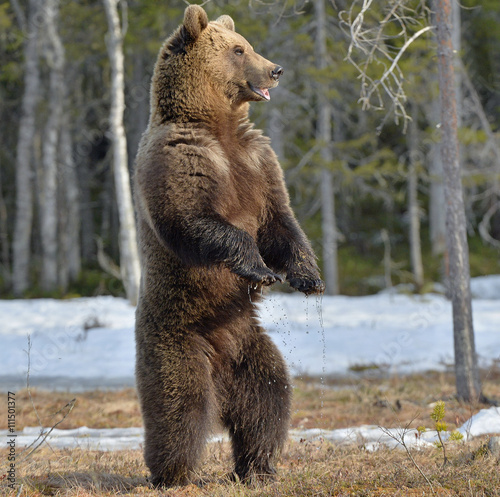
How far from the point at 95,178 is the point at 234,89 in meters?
28.0

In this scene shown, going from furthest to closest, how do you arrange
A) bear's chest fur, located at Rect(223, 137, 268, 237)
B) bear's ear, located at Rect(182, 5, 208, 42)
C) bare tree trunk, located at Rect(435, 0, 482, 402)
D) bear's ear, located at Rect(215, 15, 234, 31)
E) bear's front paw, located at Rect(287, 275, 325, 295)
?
bare tree trunk, located at Rect(435, 0, 482, 402)
bear's ear, located at Rect(215, 15, 234, 31)
bear's ear, located at Rect(182, 5, 208, 42)
bear's chest fur, located at Rect(223, 137, 268, 237)
bear's front paw, located at Rect(287, 275, 325, 295)

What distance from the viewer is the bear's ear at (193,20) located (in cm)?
438

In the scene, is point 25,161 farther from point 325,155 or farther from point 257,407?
point 257,407

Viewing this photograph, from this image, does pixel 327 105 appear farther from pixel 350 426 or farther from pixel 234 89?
pixel 234 89

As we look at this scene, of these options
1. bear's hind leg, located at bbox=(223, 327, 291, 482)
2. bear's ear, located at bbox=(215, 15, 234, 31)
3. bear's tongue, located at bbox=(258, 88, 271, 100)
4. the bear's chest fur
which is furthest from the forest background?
bear's hind leg, located at bbox=(223, 327, 291, 482)

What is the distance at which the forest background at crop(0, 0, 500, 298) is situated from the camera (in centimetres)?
1719

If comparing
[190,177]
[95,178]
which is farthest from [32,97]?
[190,177]

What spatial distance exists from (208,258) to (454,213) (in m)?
4.28

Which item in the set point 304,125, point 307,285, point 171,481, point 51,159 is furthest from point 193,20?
point 51,159

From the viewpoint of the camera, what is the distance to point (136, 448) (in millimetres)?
6016

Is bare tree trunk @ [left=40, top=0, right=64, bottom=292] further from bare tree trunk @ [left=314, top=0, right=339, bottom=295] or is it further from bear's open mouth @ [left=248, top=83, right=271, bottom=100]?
bear's open mouth @ [left=248, top=83, right=271, bottom=100]

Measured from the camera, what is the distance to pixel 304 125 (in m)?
20.5

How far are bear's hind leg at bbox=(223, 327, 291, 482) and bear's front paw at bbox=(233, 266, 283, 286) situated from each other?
0.55m

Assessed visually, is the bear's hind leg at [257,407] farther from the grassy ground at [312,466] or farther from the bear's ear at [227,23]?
the bear's ear at [227,23]
